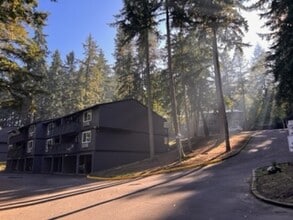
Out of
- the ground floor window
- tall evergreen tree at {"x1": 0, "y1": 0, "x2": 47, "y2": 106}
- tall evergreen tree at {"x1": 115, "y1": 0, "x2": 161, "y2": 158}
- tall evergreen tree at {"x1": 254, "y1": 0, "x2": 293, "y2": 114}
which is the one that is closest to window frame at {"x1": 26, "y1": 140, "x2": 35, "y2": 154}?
the ground floor window

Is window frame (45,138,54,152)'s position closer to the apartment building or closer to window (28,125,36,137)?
the apartment building

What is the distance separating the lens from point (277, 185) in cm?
1205

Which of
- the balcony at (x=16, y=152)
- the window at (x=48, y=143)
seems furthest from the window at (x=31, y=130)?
the balcony at (x=16, y=152)

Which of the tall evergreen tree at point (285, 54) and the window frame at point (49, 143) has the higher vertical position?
the tall evergreen tree at point (285, 54)

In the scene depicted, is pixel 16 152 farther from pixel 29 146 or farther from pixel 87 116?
pixel 87 116

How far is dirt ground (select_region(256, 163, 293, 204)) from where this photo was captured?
1042 cm

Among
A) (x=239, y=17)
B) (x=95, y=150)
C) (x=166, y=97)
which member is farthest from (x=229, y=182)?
(x=166, y=97)

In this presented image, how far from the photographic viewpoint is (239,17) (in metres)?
27.3

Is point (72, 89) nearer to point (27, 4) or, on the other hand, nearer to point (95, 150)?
point (95, 150)

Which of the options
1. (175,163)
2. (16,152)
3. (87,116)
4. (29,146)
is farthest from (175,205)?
(16,152)

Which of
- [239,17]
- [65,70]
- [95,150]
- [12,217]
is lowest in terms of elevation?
[12,217]

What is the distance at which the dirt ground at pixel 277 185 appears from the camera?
34.2ft

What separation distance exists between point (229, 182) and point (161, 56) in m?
26.3

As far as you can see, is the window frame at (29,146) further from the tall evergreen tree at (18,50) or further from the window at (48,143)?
the tall evergreen tree at (18,50)
